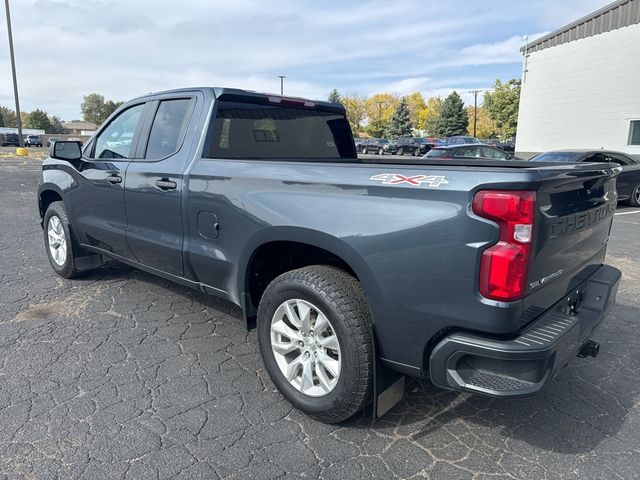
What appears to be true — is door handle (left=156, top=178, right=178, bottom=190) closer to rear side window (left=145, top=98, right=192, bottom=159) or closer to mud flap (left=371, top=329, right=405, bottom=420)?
rear side window (left=145, top=98, right=192, bottom=159)

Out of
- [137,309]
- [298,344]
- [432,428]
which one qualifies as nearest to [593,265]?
[432,428]

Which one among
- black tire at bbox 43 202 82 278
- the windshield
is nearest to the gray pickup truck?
black tire at bbox 43 202 82 278

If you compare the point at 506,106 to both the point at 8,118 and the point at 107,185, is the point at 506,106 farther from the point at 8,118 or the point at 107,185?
the point at 8,118

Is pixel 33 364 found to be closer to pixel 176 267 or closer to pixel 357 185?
pixel 176 267

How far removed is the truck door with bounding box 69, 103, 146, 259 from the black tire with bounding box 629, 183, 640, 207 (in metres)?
11.8

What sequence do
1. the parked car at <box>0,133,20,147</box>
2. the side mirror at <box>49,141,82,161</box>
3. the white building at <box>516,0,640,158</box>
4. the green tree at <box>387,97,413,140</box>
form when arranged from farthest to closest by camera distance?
the green tree at <box>387,97,413,140</box> → the parked car at <box>0,133,20,147</box> → the white building at <box>516,0,640,158</box> → the side mirror at <box>49,141,82,161</box>

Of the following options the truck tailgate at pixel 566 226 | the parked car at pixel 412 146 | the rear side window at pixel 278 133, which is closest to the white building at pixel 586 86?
the parked car at pixel 412 146

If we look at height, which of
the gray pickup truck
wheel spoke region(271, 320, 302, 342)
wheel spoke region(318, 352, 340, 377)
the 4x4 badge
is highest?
the 4x4 badge

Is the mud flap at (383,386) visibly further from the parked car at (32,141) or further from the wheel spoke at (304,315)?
the parked car at (32,141)

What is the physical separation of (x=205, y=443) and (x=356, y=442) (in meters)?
0.80

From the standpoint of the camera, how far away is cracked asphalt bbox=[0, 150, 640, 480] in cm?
244

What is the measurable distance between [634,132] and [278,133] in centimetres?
2188

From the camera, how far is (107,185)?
422 cm

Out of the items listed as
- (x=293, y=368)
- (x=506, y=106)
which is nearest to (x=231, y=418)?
(x=293, y=368)
